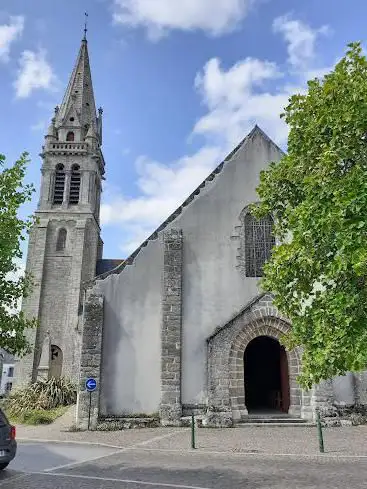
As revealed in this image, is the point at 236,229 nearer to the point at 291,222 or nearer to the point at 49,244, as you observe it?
the point at 291,222

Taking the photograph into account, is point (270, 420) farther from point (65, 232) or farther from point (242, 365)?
point (65, 232)

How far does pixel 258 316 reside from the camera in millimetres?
15328

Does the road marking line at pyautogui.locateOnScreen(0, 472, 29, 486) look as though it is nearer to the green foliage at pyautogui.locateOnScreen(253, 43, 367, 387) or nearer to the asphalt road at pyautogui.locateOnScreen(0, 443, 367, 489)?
the asphalt road at pyautogui.locateOnScreen(0, 443, 367, 489)

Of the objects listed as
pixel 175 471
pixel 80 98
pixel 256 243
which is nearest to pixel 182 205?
pixel 256 243

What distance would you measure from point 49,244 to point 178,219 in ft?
77.6

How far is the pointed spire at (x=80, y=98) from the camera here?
1732 inches

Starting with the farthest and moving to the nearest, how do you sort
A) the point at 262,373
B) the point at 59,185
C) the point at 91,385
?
the point at 59,185, the point at 262,373, the point at 91,385

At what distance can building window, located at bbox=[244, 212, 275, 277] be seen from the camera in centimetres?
1650

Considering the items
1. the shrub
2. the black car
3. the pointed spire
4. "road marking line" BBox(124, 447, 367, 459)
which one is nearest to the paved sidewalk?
"road marking line" BBox(124, 447, 367, 459)


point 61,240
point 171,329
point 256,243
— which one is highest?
point 61,240

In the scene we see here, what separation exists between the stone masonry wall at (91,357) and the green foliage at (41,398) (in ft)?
17.4

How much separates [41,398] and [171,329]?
26.6ft

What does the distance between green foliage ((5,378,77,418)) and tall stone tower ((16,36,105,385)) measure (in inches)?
344

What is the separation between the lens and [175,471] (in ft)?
27.4
